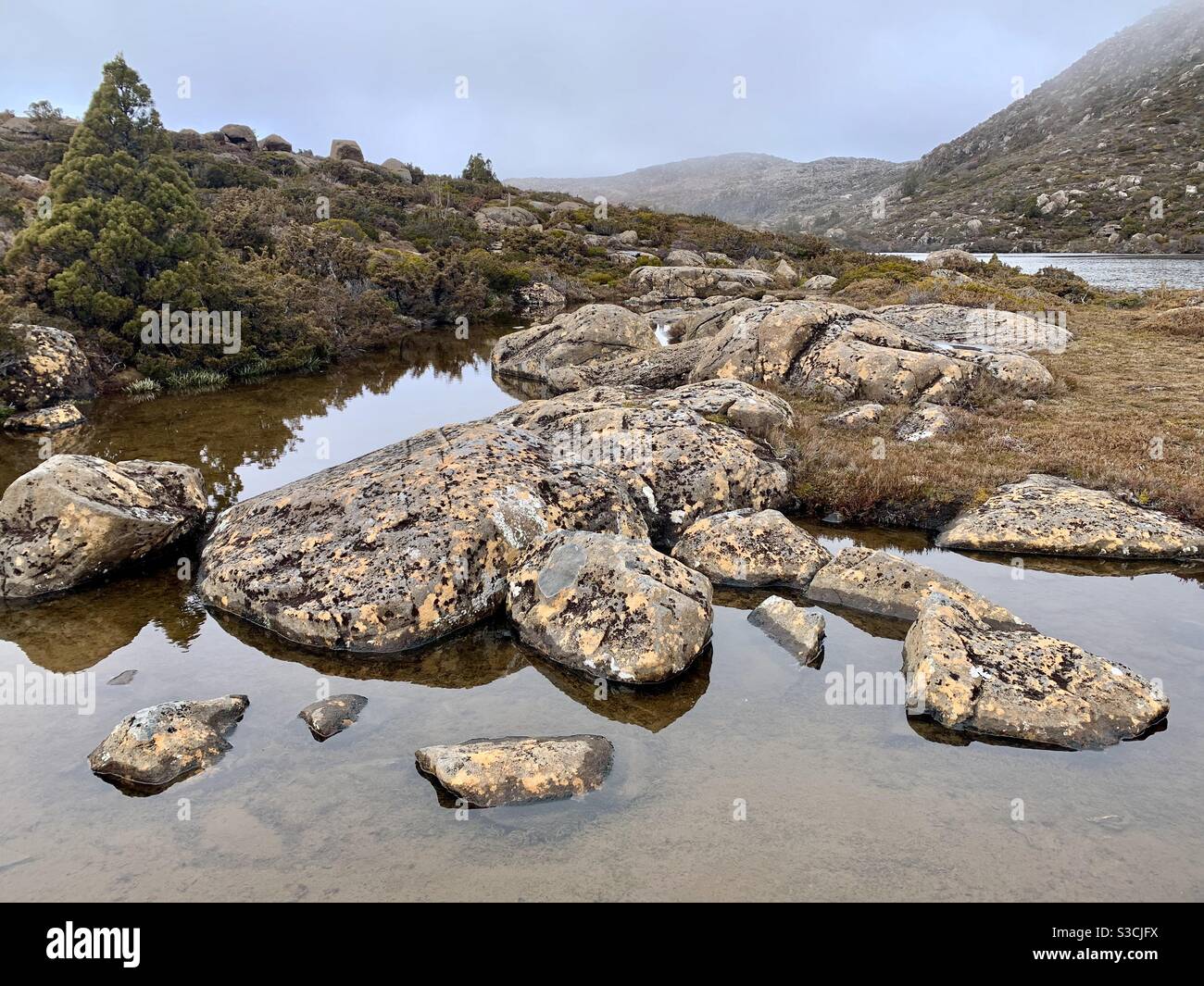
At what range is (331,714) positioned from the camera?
6945 millimetres

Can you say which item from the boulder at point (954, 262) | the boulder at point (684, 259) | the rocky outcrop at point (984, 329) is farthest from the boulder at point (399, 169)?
the rocky outcrop at point (984, 329)

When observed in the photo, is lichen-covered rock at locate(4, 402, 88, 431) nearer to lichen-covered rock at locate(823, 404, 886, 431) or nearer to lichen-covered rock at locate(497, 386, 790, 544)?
lichen-covered rock at locate(497, 386, 790, 544)

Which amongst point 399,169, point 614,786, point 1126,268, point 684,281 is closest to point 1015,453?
point 614,786

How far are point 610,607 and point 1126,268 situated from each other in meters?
76.2

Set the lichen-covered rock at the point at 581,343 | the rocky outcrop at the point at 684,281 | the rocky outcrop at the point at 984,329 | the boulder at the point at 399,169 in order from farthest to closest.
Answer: the boulder at the point at 399,169 → the rocky outcrop at the point at 684,281 → the lichen-covered rock at the point at 581,343 → the rocky outcrop at the point at 984,329

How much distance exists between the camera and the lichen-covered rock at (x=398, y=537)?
338 inches

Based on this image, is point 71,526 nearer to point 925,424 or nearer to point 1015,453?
point 925,424

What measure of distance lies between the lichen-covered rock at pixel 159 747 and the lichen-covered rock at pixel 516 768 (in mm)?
1977

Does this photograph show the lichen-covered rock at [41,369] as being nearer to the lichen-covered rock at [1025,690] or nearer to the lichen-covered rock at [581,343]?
the lichen-covered rock at [581,343]

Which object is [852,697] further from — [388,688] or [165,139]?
[165,139]

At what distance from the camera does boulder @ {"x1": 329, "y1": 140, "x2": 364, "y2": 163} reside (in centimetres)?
9719

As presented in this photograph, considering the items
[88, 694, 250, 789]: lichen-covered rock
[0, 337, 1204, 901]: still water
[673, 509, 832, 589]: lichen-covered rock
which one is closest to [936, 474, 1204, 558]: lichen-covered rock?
[0, 337, 1204, 901]: still water

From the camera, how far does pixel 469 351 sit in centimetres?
3266

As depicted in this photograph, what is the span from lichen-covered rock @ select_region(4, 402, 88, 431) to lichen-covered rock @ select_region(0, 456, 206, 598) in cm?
1025
